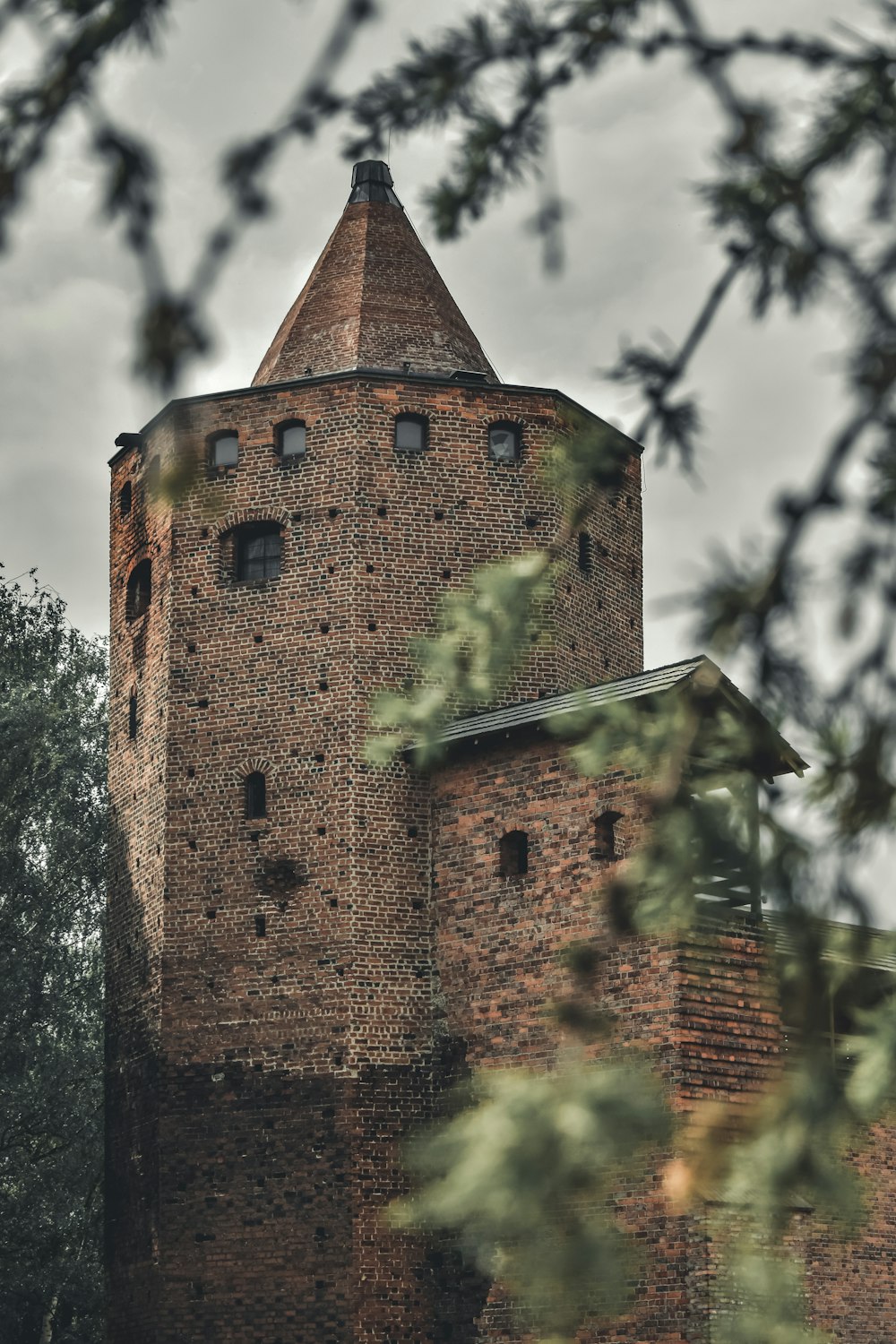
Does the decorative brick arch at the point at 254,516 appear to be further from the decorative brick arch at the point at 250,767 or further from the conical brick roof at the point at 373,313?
the decorative brick arch at the point at 250,767

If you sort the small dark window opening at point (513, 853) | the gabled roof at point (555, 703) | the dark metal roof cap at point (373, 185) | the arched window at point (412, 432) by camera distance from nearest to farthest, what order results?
the gabled roof at point (555, 703) → the small dark window opening at point (513, 853) → the arched window at point (412, 432) → the dark metal roof cap at point (373, 185)

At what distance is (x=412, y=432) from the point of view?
19812 millimetres

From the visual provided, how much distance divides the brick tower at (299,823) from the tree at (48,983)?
5.24 m

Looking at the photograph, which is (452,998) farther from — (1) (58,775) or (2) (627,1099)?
(2) (627,1099)

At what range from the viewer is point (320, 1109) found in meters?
17.5

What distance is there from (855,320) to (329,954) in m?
14.3

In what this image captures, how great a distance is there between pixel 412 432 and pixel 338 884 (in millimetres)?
4699

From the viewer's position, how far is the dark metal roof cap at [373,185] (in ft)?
77.5

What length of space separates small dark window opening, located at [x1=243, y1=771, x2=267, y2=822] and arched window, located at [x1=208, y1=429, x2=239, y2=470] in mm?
3268

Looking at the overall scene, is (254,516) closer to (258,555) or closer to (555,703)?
(258,555)

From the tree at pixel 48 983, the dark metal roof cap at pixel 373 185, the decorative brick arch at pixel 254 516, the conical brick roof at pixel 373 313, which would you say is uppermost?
the dark metal roof cap at pixel 373 185

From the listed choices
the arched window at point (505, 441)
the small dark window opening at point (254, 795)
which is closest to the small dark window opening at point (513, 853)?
the small dark window opening at point (254, 795)

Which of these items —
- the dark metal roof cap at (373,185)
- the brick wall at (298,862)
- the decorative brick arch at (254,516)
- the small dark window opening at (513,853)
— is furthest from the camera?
the dark metal roof cap at (373,185)

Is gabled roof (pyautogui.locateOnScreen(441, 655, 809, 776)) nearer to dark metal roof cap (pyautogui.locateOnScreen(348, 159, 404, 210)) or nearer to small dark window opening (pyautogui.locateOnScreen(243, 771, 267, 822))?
small dark window opening (pyautogui.locateOnScreen(243, 771, 267, 822))
